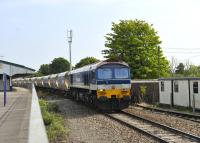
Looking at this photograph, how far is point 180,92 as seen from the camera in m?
29.6

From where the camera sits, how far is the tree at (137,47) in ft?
214

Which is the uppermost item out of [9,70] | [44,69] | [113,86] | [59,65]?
[59,65]

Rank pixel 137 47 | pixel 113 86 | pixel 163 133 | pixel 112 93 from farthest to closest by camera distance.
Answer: pixel 137 47
pixel 113 86
pixel 112 93
pixel 163 133

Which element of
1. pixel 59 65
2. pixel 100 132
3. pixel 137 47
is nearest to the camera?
pixel 100 132

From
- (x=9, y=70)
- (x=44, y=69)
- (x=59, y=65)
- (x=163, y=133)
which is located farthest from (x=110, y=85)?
(x=44, y=69)

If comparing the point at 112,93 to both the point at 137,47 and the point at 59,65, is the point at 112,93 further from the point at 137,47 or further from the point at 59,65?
the point at 59,65

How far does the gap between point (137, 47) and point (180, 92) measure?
1455 inches

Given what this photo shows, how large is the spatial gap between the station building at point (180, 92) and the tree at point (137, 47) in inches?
1233

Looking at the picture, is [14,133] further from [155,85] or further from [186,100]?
[155,85]


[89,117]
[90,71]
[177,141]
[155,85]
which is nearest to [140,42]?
[155,85]

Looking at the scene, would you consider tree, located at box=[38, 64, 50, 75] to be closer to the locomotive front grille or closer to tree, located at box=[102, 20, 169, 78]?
tree, located at box=[102, 20, 169, 78]

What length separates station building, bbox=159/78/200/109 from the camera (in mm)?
27325

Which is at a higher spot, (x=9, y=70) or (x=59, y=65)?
(x=59, y=65)

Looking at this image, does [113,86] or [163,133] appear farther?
[113,86]
